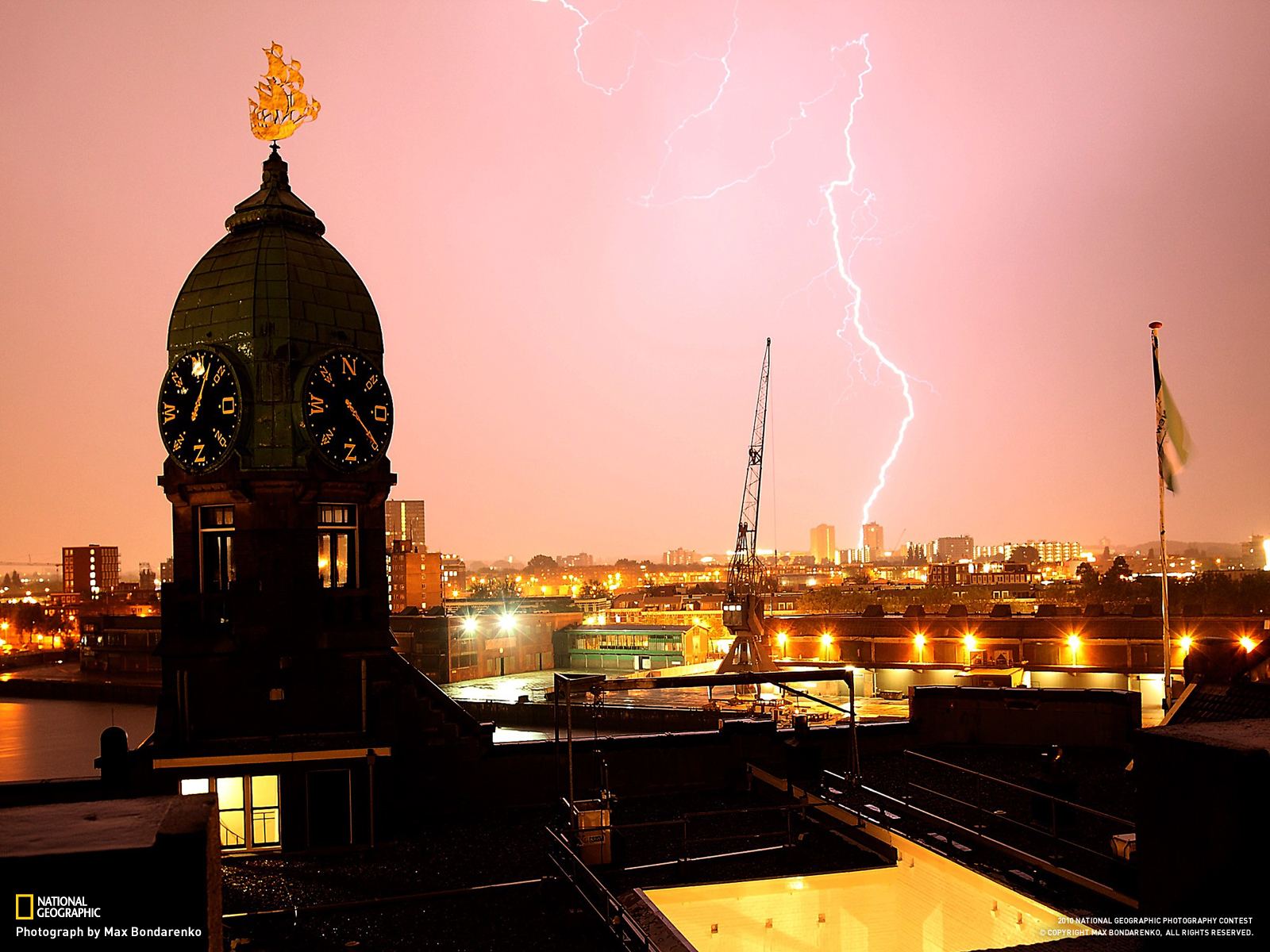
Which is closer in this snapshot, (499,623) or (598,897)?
(598,897)

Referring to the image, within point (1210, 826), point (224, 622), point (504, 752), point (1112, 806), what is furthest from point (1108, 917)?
point (224, 622)

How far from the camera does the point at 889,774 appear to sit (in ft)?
74.1

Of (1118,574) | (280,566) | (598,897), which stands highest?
(280,566)

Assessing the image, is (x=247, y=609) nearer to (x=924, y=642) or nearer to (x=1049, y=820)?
(x=1049, y=820)

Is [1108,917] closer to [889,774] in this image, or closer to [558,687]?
[889,774]

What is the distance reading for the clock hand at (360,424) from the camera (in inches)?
911

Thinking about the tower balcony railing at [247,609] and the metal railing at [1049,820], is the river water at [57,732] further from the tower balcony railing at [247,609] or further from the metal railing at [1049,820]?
the metal railing at [1049,820]

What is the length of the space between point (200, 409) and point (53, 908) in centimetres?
1855

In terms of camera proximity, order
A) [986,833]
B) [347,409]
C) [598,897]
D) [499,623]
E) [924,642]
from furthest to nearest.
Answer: [499,623], [924,642], [347,409], [986,833], [598,897]

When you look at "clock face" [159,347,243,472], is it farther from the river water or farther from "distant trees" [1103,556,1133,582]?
"distant trees" [1103,556,1133,582]

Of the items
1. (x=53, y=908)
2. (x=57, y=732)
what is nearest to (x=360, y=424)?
(x=53, y=908)

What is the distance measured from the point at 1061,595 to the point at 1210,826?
16981 cm

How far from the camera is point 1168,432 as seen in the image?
34.7m

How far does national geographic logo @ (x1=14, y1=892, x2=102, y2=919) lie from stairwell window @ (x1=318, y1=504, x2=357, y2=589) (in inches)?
687
